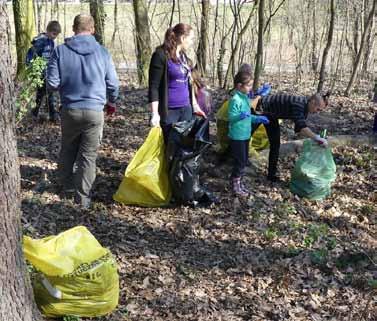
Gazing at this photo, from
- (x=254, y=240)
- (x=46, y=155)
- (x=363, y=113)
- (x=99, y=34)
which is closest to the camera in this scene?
(x=254, y=240)

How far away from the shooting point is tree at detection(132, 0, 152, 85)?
9.99m

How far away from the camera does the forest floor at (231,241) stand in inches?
161

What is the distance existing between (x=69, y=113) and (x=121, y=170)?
1.45m

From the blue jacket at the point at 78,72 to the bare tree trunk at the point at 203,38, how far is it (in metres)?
5.94

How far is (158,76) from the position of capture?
5.05m

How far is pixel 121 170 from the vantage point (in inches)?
243

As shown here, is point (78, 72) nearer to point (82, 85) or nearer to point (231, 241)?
point (82, 85)

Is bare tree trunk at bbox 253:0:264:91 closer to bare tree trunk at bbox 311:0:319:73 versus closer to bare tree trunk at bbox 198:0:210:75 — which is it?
bare tree trunk at bbox 198:0:210:75

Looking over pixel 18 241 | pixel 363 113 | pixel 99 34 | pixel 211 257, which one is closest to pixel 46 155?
pixel 211 257

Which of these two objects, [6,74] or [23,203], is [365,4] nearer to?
[23,203]

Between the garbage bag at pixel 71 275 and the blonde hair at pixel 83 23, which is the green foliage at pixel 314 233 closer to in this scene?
the garbage bag at pixel 71 275

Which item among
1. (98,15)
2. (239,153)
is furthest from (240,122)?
(98,15)

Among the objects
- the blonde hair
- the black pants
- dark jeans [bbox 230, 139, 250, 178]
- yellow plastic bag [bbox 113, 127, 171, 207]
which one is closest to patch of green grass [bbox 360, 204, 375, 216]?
the black pants

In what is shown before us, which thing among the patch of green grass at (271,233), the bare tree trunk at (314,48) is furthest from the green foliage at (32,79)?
the bare tree trunk at (314,48)
